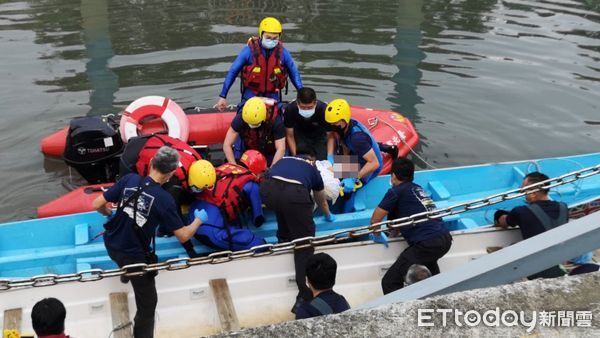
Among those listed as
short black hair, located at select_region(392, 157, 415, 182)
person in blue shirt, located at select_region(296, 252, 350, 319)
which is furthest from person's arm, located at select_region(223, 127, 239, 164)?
person in blue shirt, located at select_region(296, 252, 350, 319)

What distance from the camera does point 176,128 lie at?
22.3 feet

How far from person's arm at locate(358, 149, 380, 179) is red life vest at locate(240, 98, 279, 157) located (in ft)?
3.25

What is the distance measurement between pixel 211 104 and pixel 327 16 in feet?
16.8

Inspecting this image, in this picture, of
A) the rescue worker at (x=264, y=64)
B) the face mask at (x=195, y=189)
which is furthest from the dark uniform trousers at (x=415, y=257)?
the rescue worker at (x=264, y=64)

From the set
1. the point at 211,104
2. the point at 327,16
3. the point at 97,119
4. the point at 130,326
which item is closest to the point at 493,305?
the point at 130,326

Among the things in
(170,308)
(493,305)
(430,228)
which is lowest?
(170,308)

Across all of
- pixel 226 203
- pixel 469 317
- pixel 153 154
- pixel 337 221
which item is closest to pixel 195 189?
pixel 226 203

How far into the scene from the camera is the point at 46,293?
15.0ft

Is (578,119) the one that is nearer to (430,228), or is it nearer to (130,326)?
(430,228)

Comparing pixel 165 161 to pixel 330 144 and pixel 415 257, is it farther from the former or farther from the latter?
pixel 330 144

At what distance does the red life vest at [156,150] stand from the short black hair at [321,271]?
5.81ft

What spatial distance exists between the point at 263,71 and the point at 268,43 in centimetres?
33

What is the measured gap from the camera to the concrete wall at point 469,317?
2.36m

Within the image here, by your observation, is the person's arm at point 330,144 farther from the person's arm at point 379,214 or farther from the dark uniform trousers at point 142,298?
the dark uniform trousers at point 142,298
